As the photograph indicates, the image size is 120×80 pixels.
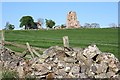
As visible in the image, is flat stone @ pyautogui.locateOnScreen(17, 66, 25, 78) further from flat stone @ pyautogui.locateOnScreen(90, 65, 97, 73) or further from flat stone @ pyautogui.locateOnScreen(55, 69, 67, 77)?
flat stone @ pyautogui.locateOnScreen(90, 65, 97, 73)

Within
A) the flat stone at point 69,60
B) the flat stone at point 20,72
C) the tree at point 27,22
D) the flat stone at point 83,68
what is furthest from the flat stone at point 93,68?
the tree at point 27,22

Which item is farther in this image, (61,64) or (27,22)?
(27,22)

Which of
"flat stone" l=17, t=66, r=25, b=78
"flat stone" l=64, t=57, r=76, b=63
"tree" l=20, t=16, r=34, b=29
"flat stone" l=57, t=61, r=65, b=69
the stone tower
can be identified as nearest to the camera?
"flat stone" l=17, t=66, r=25, b=78

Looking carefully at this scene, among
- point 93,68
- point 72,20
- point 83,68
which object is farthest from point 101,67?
point 72,20

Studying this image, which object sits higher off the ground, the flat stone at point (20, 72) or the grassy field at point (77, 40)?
the flat stone at point (20, 72)

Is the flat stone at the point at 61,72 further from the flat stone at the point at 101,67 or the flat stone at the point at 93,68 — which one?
the flat stone at the point at 101,67

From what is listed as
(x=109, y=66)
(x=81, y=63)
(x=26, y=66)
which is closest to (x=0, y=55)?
(x=26, y=66)

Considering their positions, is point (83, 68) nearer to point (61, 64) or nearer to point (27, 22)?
point (61, 64)

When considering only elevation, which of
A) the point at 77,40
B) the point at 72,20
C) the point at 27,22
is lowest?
the point at 77,40

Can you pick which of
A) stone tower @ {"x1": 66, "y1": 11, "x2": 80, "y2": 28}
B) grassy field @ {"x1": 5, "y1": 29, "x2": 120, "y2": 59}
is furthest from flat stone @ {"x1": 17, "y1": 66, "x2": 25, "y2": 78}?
Answer: stone tower @ {"x1": 66, "y1": 11, "x2": 80, "y2": 28}

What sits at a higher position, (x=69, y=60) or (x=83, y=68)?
(x=69, y=60)

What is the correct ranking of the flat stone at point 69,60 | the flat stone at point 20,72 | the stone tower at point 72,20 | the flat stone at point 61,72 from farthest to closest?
1. the stone tower at point 72,20
2. the flat stone at point 69,60
3. the flat stone at point 61,72
4. the flat stone at point 20,72

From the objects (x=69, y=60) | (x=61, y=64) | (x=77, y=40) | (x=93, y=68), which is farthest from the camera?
(x=77, y=40)

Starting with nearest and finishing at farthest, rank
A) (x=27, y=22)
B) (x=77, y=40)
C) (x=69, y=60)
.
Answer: (x=69, y=60) < (x=77, y=40) < (x=27, y=22)
